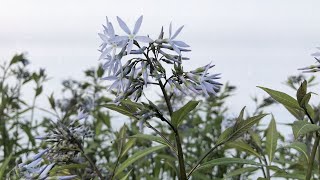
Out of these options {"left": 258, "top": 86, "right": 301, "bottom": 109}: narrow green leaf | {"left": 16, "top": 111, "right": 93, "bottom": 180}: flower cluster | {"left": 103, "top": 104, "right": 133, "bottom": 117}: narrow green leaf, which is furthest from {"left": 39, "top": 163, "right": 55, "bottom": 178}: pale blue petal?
{"left": 258, "top": 86, "right": 301, "bottom": 109}: narrow green leaf

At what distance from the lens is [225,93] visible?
243 inches

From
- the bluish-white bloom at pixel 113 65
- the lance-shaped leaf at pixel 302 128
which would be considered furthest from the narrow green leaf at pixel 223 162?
the bluish-white bloom at pixel 113 65

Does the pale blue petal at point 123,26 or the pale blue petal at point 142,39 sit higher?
the pale blue petal at point 123,26

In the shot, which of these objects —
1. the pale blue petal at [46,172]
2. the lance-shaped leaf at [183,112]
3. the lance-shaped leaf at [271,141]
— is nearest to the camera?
the lance-shaped leaf at [183,112]

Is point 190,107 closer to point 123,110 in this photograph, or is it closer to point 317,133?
point 123,110

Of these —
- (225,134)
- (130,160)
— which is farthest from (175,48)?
(130,160)

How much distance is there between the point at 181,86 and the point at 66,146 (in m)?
0.72

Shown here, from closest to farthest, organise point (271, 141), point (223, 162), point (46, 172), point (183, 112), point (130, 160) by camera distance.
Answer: point (183, 112) < point (223, 162) < point (46, 172) < point (130, 160) < point (271, 141)

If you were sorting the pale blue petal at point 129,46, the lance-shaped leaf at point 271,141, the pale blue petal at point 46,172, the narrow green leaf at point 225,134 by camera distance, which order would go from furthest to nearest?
1. the lance-shaped leaf at point 271,141
2. the pale blue petal at point 46,172
3. the narrow green leaf at point 225,134
4. the pale blue petal at point 129,46

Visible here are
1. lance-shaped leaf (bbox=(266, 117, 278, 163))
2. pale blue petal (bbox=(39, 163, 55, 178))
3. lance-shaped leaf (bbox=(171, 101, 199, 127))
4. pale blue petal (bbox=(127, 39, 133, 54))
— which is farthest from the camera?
lance-shaped leaf (bbox=(266, 117, 278, 163))

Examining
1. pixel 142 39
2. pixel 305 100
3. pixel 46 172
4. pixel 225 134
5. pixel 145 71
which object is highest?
pixel 142 39

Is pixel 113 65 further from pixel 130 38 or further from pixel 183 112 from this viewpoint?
pixel 183 112

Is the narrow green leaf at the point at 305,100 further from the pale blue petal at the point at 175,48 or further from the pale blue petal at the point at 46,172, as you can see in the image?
the pale blue petal at the point at 46,172

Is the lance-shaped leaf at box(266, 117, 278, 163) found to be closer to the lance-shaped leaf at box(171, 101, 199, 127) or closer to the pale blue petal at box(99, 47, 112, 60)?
the lance-shaped leaf at box(171, 101, 199, 127)
